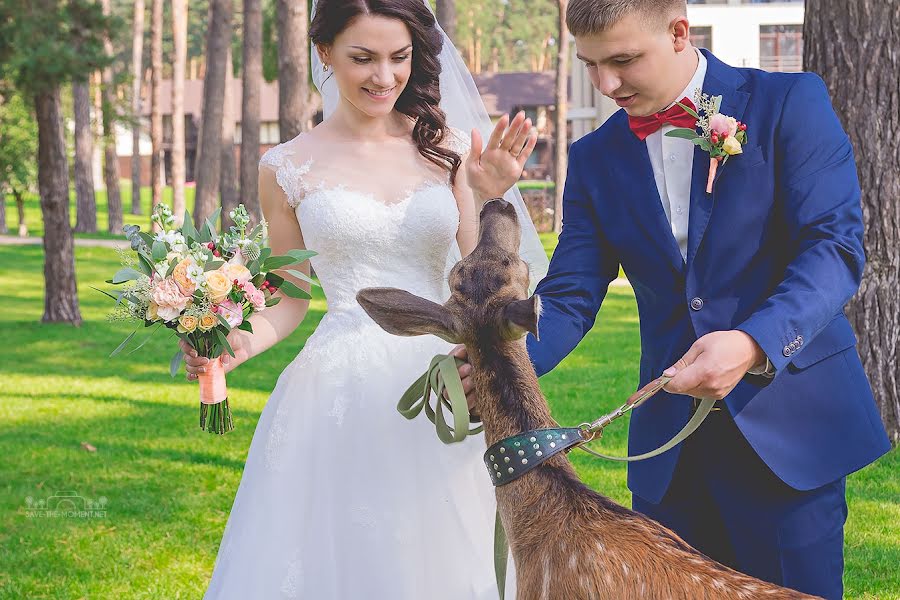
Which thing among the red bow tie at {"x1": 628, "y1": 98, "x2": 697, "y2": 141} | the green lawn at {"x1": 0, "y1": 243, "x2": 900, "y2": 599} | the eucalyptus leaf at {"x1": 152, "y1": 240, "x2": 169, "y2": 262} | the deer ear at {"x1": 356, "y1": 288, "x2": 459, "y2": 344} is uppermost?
the red bow tie at {"x1": 628, "y1": 98, "x2": 697, "y2": 141}

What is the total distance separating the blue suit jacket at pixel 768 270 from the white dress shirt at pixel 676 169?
0.15 feet

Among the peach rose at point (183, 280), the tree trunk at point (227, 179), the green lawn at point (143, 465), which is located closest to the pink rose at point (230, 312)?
the peach rose at point (183, 280)

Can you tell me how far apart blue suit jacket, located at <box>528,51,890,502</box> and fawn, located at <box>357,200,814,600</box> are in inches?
14.1

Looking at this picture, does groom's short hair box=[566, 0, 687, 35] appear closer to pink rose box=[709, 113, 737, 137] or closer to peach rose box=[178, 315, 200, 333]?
pink rose box=[709, 113, 737, 137]

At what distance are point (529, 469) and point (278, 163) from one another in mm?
2046

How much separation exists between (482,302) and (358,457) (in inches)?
51.3

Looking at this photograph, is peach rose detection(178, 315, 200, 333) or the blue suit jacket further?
peach rose detection(178, 315, 200, 333)

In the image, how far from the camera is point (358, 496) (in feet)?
12.9

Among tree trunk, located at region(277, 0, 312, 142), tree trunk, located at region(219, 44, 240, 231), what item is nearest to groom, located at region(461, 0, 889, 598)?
tree trunk, located at region(277, 0, 312, 142)

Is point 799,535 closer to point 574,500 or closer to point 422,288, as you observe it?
point 574,500

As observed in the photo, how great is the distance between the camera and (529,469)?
110 inches

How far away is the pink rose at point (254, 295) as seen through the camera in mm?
3852

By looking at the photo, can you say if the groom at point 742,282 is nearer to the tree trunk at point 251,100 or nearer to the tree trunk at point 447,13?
the tree trunk at point 447,13

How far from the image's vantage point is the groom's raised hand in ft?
11.5
